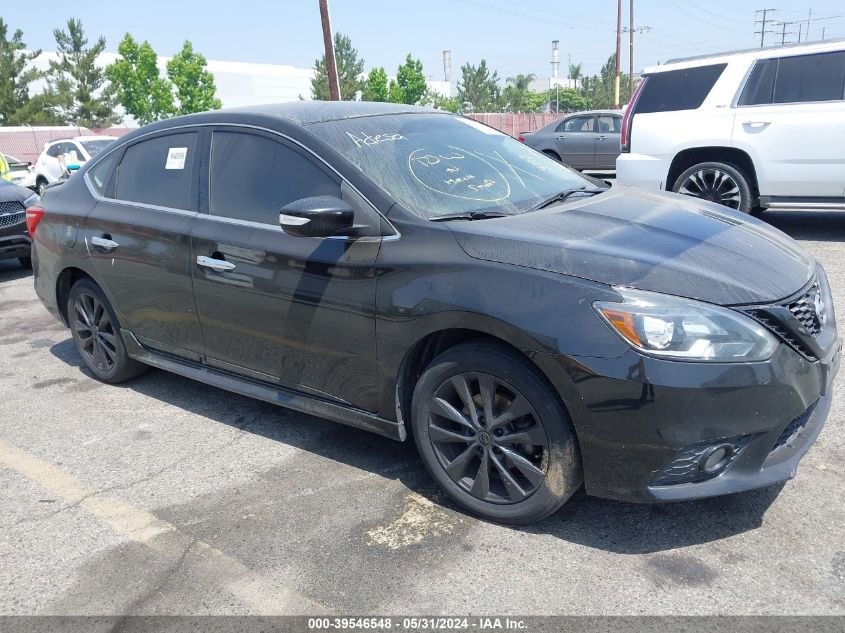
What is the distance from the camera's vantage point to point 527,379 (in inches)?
110

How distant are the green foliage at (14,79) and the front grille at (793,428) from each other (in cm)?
5738

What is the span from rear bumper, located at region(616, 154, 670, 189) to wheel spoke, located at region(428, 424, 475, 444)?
19.2 feet

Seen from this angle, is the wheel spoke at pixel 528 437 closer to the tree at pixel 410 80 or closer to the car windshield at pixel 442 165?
the car windshield at pixel 442 165

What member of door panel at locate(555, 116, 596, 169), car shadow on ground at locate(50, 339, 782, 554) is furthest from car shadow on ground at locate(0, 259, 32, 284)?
door panel at locate(555, 116, 596, 169)

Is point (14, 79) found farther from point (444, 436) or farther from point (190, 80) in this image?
point (444, 436)

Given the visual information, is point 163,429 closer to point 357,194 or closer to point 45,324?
point 357,194

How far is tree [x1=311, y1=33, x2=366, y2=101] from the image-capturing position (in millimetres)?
67438

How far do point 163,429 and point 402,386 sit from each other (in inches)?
69.5

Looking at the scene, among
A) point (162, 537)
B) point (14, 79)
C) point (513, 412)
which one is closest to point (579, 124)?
point (513, 412)

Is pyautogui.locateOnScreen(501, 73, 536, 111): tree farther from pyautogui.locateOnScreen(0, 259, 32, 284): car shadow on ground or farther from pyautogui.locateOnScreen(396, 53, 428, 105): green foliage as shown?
pyautogui.locateOnScreen(0, 259, 32, 284): car shadow on ground

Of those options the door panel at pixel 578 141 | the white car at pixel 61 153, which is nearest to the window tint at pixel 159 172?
the white car at pixel 61 153

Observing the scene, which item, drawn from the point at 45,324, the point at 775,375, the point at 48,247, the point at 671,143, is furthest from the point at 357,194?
the point at 671,143

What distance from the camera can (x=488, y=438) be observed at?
9.77 feet

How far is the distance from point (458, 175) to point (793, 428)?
183 centimetres
